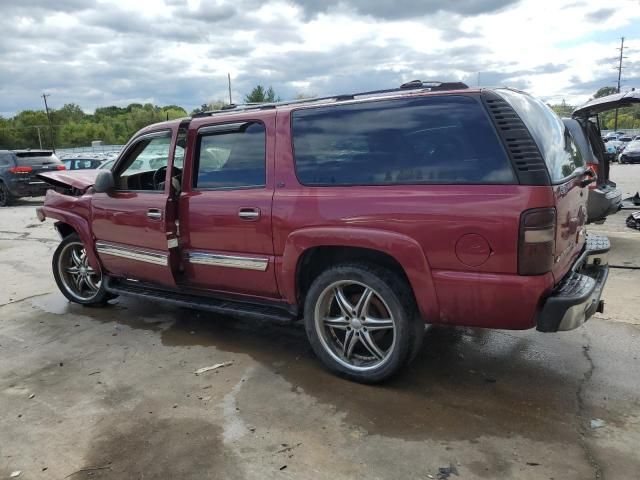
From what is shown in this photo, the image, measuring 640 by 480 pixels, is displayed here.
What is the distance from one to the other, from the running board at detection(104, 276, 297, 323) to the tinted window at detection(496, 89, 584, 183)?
2.04 metres

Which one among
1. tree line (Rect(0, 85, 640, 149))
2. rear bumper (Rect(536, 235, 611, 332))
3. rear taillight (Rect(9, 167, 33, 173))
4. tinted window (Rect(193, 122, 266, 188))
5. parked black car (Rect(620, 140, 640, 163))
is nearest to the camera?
rear bumper (Rect(536, 235, 611, 332))

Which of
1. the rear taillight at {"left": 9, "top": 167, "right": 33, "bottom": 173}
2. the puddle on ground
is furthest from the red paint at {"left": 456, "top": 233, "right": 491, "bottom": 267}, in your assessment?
the rear taillight at {"left": 9, "top": 167, "right": 33, "bottom": 173}

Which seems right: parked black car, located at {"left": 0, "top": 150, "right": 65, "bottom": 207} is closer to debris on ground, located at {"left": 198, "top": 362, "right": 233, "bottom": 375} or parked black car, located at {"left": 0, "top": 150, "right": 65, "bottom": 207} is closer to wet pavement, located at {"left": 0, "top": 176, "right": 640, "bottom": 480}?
wet pavement, located at {"left": 0, "top": 176, "right": 640, "bottom": 480}

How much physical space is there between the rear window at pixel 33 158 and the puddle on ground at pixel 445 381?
13.1 metres

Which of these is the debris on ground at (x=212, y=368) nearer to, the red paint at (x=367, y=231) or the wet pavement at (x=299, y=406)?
the wet pavement at (x=299, y=406)

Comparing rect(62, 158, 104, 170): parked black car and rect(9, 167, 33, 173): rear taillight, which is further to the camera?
rect(62, 158, 104, 170): parked black car

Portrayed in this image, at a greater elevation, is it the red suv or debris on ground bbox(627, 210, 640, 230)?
the red suv

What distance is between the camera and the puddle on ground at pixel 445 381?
10.0ft

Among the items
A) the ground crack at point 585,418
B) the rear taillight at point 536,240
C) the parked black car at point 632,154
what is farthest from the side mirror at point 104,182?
the parked black car at point 632,154

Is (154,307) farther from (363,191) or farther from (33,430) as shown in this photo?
(363,191)

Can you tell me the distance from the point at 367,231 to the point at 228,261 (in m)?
1.33

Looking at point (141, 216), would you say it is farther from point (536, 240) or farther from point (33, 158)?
point (33, 158)

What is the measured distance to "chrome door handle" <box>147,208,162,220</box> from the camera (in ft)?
14.4

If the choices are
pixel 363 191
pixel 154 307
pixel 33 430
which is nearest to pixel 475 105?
pixel 363 191
